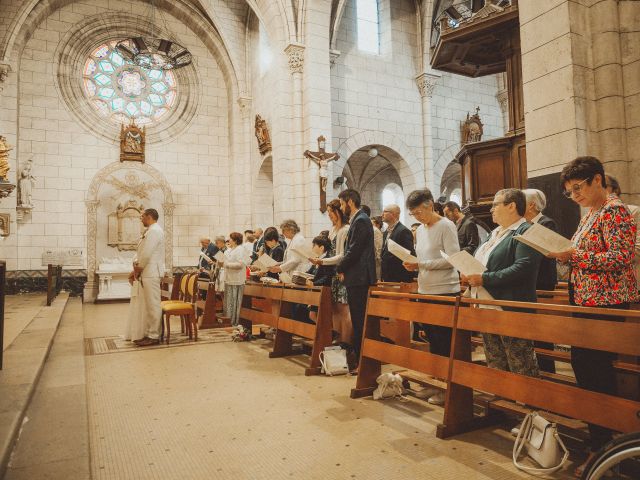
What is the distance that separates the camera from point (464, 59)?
23.1 feet

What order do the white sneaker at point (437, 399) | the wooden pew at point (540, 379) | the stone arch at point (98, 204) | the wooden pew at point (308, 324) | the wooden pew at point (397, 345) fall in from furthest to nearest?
the stone arch at point (98, 204) < the wooden pew at point (308, 324) < the white sneaker at point (437, 399) < the wooden pew at point (397, 345) < the wooden pew at point (540, 379)

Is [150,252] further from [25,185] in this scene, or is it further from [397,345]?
[25,185]

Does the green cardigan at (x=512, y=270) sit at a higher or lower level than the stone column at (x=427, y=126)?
lower

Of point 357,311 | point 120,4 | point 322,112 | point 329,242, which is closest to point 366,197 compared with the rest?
point 322,112

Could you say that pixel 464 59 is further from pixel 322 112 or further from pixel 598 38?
pixel 322 112

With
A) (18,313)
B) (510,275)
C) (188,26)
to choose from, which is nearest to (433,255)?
(510,275)

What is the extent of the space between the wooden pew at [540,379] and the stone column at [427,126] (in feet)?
32.5

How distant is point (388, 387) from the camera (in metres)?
3.30

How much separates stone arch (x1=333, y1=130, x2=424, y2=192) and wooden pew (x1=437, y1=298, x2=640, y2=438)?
856 centimetres

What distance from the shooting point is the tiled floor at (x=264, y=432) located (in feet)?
7.39

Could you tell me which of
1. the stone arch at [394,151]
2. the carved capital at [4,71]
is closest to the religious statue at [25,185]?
the carved capital at [4,71]

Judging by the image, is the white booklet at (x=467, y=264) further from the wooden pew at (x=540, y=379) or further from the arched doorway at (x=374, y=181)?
the arched doorway at (x=374, y=181)

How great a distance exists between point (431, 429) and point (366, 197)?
14869mm

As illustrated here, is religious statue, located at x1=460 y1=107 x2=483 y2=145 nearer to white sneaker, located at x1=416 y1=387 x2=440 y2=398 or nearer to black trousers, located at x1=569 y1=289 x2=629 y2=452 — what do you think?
white sneaker, located at x1=416 y1=387 x2=440 y2=398
